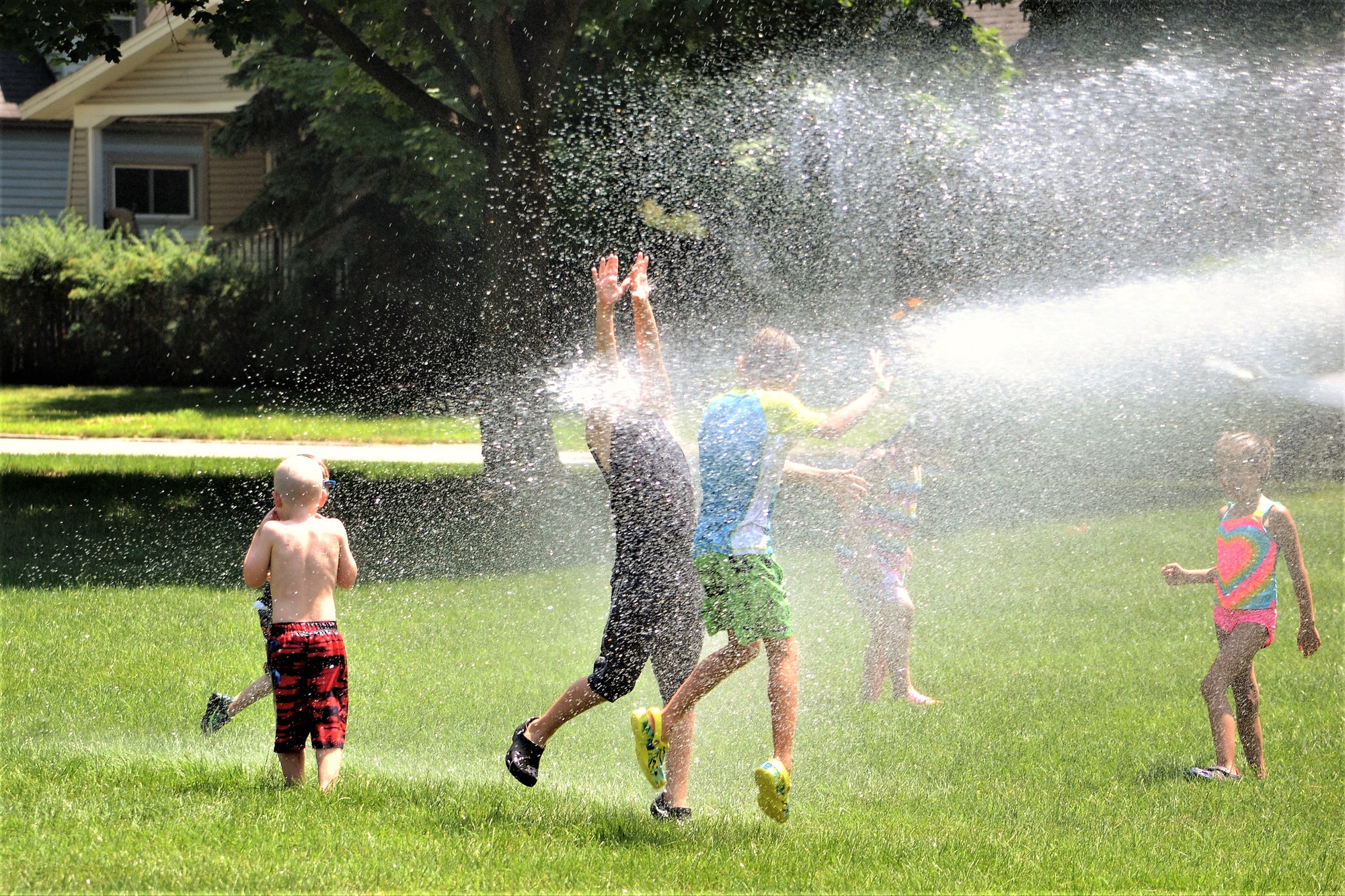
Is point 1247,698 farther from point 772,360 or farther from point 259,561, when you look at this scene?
point 259,561

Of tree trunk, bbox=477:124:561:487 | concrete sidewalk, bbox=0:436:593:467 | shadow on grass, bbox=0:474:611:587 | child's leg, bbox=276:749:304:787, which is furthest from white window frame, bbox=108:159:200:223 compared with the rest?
child's leg, bbox=276:749:304:787

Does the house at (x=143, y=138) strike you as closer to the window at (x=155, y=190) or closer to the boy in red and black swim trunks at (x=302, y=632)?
the window at (x=155, y=190)

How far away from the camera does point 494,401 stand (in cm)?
1247

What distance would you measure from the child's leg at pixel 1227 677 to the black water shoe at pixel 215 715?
375cm

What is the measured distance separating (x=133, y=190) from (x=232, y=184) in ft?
6.03

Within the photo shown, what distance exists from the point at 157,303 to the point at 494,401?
9.62 meters

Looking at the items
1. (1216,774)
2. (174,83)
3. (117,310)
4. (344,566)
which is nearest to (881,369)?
(1216,774)

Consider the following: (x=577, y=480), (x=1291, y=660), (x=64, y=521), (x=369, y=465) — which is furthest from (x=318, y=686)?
(x=369, y=465)

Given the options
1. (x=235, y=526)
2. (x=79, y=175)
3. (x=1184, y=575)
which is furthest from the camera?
(x=79, y=175)

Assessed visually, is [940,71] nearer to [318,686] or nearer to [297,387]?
[318,686]

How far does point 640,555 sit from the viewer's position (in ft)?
14.5

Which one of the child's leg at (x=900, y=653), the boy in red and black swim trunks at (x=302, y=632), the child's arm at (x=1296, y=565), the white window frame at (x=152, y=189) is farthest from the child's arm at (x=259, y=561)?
the white window frame at (x=152, y=189)

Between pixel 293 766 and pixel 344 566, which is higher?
pixel 344 566

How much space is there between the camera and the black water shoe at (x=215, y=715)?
207 inches
